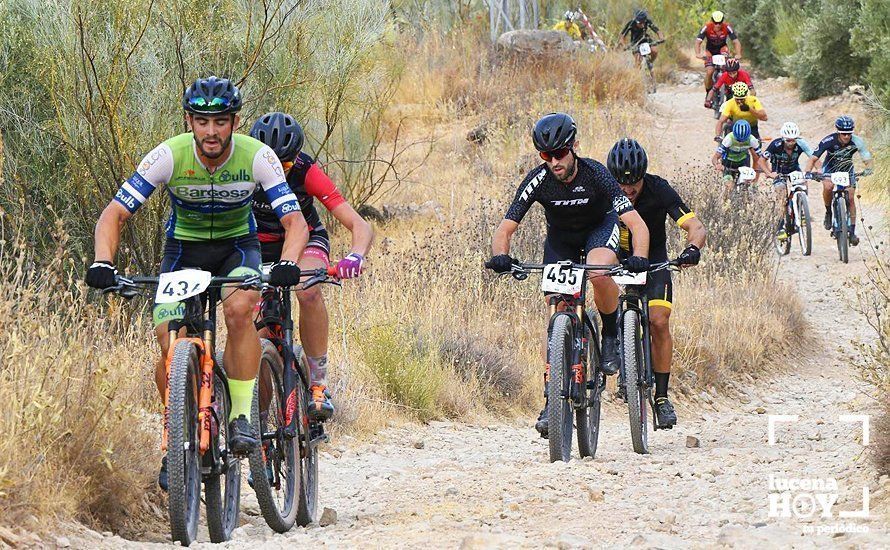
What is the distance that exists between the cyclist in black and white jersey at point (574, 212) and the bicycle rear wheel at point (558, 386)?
0.15 m

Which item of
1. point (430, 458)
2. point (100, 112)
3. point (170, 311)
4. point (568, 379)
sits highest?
point (100, 112)

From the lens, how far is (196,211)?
6023 millimetres

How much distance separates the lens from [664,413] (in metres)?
8.90

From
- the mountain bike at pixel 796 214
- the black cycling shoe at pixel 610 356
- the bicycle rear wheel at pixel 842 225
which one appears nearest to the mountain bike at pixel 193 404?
the black cycling shoe at pixel 610 356

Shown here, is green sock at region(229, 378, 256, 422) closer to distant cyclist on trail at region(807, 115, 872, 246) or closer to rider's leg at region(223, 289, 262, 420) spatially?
rider's leg at region(223, 289, 262, 420)

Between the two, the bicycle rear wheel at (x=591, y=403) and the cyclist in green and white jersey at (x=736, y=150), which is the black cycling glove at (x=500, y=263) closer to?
the bicycle rear wheel at (x=591, y=403)

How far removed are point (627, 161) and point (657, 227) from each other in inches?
22.9

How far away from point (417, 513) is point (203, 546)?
125 cm

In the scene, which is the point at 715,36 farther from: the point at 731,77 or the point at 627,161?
the point at 627,161

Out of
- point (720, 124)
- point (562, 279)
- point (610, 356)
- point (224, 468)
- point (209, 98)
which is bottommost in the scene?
point (224, 468)

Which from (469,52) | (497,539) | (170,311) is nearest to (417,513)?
(497,539)

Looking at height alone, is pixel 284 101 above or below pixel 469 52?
below

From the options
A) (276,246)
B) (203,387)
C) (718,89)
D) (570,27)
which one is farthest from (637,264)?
(570,27)

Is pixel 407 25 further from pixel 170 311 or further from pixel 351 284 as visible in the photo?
pixel 170 311
